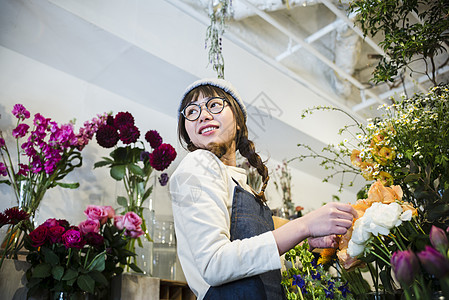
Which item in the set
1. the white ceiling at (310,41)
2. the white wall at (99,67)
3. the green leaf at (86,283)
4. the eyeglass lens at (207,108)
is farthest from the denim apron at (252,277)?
the white ceiling at (310,41)

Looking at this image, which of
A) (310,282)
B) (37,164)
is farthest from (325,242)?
(37,164)

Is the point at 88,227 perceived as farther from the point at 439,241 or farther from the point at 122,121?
the point at 439,241

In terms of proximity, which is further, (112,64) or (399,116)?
(112,64)

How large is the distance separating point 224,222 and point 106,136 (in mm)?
1092

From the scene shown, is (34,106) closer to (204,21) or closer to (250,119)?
(204,21)

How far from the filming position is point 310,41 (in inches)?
136

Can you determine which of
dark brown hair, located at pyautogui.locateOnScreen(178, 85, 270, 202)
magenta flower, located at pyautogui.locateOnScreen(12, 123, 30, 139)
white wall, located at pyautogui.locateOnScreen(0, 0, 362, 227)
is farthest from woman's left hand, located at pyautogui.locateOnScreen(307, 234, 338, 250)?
magenta flower, located at pyautogui.locateOnScreen(12, 123, 30, 139)

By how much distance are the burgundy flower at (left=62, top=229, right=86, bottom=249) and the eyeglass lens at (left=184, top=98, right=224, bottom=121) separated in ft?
1.95

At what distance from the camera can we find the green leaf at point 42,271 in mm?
1424

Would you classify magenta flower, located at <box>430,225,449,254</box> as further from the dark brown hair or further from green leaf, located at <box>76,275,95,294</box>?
green leaf, located at <box>76,275,95,294</box>

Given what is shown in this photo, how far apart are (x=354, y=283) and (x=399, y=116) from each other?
53cm

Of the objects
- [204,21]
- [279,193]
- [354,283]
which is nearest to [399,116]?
[354,283]

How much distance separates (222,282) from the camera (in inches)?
34.1

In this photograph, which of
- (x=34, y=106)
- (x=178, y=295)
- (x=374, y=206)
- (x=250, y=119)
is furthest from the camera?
(x=250, y=119)
